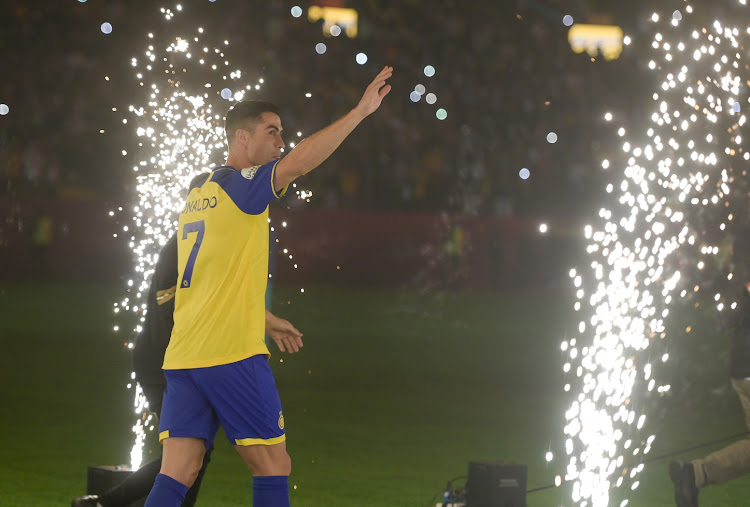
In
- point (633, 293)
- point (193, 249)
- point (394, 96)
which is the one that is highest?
point (394, 96)

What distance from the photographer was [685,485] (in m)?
5.17

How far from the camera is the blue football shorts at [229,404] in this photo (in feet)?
11.3

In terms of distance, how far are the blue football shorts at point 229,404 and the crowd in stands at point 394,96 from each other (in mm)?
15464

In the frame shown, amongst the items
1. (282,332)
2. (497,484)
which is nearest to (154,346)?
(282,332)

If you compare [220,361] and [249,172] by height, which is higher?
[249,172]

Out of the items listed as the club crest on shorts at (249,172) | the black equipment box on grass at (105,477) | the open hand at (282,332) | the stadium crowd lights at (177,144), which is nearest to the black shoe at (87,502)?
the black equipment box on grass at (105,477)

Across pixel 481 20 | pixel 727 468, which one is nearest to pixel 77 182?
pixel 481 20

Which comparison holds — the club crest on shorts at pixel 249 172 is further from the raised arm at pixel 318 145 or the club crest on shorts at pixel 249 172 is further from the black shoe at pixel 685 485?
the black shoe at pixel 685 485

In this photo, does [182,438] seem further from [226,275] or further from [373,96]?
[373,96]

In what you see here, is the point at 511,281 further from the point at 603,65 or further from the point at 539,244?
the point at 603,65

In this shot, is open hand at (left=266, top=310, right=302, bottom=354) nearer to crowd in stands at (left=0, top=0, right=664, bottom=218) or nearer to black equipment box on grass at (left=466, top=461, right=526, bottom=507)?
black equipment box on grass at (left=466, top=461, right=526, bottom=507)

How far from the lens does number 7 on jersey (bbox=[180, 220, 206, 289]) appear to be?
3.58m

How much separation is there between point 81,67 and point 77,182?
1858 mm

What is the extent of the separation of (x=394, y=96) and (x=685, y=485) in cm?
1594
